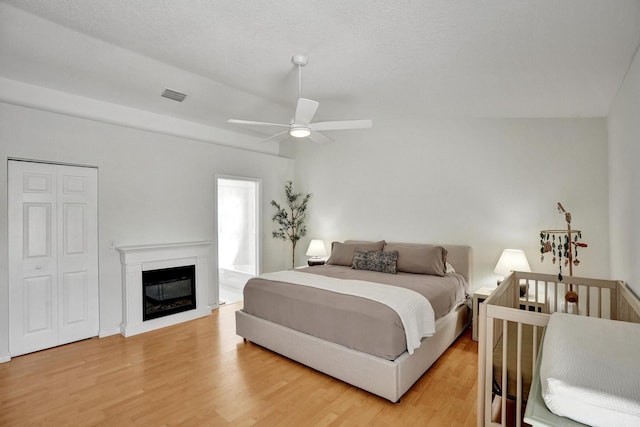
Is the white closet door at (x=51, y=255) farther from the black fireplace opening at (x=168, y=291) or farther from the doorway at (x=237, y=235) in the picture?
the doorway at (x=237, y=235)

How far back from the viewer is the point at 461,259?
13.9ft

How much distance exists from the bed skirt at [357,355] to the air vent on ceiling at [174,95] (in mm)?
2755

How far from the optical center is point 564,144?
3705 mm

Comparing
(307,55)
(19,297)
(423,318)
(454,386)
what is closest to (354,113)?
(307,55)

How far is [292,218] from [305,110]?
3.43 metres

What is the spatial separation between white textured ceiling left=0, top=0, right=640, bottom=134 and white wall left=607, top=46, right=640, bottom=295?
0.21 metres

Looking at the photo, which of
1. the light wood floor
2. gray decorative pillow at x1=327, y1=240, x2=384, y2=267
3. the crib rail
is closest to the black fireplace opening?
the light wood floor

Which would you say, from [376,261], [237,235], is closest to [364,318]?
[376,261]

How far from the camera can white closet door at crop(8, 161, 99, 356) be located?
3262 mm

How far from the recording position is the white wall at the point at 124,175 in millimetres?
3266

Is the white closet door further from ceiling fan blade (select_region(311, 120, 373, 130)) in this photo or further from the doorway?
ceiling fan blade (select_region(311, 120, 373, 130))

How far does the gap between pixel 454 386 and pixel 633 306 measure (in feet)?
4.59

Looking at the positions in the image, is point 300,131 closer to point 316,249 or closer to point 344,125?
point 344,125

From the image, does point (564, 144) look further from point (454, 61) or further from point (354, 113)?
point (354, 113)
